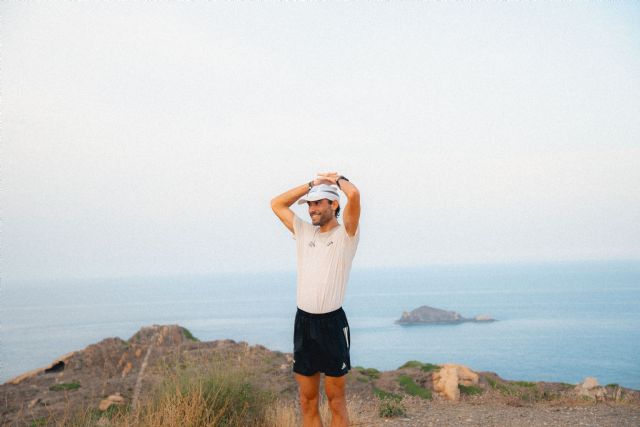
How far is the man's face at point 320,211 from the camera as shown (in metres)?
4.33

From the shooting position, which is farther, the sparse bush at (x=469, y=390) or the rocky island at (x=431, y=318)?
the rocky island at (x=431, y=318)

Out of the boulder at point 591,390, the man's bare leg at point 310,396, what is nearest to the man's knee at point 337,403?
the man's bare leg at point 310,396

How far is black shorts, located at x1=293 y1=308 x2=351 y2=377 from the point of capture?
4.20 metres

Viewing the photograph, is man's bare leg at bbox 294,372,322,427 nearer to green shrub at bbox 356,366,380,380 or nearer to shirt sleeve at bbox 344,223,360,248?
shirt sleeve at bbox 344,223,360,248

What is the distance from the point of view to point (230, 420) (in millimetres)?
5527

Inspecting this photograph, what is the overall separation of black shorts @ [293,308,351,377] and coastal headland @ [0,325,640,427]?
150cm

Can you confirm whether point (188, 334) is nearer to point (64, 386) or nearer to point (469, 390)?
point (64, 386)

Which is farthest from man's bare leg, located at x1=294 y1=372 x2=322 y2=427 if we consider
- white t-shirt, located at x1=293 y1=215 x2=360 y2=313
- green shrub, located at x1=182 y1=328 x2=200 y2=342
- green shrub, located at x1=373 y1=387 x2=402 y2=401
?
green shrub, located at x1=182 y1=328 x2=200 y2=342

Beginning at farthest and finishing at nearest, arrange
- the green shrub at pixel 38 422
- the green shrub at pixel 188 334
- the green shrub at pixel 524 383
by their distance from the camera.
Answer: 1. the green shrub at pixel 188 334
2. the green shrub at pixel 524 383
3. the green shrub at pixel 38 422

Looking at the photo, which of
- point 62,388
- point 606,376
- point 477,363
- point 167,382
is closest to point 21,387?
point 62,388

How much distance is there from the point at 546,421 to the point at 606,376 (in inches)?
1136

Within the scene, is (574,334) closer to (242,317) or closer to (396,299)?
(242,317)

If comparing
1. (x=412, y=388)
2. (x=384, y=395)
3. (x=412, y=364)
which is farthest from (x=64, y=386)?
(x=412, y=364)

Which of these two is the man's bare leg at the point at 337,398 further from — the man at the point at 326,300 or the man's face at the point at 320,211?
the man's face at the point at 320,211
